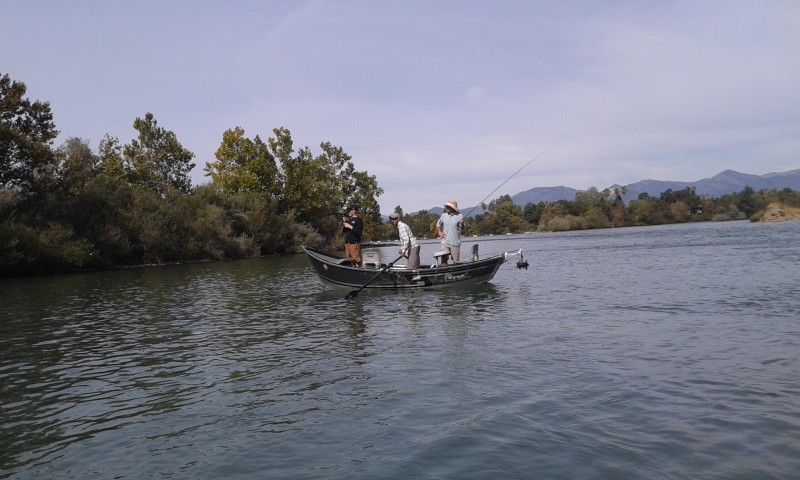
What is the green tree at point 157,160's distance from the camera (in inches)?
2336

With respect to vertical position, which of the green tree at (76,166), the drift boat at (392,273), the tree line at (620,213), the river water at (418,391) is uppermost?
the green tree at (76,166)

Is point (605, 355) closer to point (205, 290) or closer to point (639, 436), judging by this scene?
point (639, 436)

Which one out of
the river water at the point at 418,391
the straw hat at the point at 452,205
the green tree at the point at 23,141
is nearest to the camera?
the river water at the point at 418,391

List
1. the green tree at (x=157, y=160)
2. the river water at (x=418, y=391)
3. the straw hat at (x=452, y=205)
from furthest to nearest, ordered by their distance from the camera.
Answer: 1. the green tree at (x=157, y=160)
2. the straw hat at (x=452, y=205)
3. the river water at (x=418, y=391)

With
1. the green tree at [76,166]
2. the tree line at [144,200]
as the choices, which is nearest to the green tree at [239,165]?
the tree line at [144,200]

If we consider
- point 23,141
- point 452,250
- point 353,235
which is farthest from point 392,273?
point 23,141

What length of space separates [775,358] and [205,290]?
2124 cm

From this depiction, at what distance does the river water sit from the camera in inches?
234

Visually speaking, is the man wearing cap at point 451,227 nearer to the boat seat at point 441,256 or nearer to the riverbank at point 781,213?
the boat seat at point 441,256

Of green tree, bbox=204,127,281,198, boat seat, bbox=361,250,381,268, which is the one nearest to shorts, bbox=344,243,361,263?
boat seat, bbox=361,250,381,268

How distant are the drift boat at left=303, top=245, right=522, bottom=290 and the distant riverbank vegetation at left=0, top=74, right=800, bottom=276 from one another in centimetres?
2300

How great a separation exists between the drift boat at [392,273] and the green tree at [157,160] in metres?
45.0

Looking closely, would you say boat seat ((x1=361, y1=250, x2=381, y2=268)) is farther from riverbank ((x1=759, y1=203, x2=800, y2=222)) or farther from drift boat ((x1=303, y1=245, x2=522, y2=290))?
riverbank ((x1=759, y1=203, x2=800, y2=222))

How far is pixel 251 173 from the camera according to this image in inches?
2491
